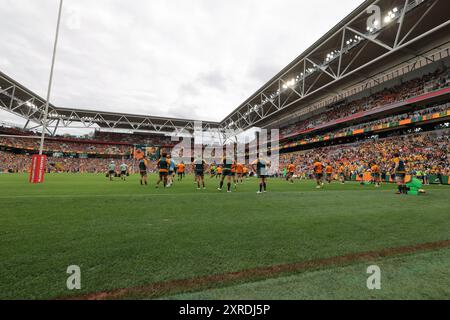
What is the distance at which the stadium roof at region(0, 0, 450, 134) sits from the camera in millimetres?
18125

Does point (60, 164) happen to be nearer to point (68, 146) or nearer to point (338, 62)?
point (68, 146)

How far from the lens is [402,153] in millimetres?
23719

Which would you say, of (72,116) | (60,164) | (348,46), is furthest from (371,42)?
(60,164)

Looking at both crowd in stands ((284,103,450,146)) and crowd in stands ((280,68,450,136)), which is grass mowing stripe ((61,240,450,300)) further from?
crowd in stands ((280,68,450,136))

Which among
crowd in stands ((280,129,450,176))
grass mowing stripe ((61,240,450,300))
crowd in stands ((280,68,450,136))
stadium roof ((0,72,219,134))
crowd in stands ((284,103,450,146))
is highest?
stadium roof ((0,72,219,134))

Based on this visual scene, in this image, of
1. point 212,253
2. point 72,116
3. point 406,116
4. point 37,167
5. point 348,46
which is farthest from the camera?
point 72,116

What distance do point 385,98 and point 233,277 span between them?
33.0 meters

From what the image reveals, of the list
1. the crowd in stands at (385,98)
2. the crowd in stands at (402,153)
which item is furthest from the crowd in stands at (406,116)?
the crowd in stands at (402,153)

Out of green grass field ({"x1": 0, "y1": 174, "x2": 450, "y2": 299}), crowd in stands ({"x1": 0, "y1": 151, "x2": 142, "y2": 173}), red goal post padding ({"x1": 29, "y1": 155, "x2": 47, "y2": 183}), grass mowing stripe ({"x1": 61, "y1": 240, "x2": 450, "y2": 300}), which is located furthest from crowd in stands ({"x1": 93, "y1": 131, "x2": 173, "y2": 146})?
grass mowing stripe ({"x1": 61, "y1": 240, "x2": 450, "y2": 300})

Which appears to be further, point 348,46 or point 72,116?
point 72,116


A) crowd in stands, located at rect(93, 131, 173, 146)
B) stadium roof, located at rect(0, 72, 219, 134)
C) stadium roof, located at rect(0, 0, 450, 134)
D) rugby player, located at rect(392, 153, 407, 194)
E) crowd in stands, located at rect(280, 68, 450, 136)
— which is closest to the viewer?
rugby player, located at rect(392, 153, 407, 194)

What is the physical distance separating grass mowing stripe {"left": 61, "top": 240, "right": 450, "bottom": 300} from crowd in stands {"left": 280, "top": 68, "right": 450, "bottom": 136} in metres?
27.2

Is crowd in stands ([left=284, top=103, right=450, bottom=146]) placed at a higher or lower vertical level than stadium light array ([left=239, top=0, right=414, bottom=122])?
lower

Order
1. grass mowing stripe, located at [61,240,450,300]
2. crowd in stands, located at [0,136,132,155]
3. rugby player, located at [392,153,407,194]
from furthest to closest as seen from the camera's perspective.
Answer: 1. crowd in stands, located at [0,136,132,155]
2. rugby player, located at [392,153,407,194]
3. grass mowing stripe, located at [61,240,450,300]
